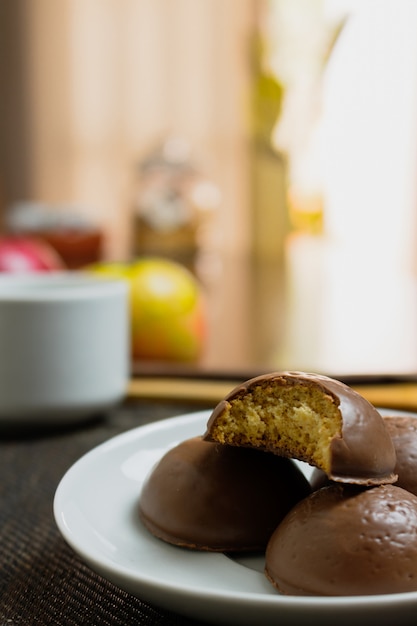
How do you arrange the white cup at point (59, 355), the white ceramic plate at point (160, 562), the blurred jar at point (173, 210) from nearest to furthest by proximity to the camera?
the white ceramic plate at point (160, 562), the white cup at point (59, 355), the blurred jar at point (173, 210)

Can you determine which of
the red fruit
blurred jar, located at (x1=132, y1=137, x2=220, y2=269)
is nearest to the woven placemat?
the red fruit

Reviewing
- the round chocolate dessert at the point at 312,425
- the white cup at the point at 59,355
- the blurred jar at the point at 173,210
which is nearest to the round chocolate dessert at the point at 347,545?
the round chocolate dessert at the point at 312,425

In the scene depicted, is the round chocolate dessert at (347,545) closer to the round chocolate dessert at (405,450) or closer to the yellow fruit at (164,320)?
the round chocolate dessert at (405,450)

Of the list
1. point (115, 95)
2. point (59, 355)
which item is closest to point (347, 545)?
point (59, 355)

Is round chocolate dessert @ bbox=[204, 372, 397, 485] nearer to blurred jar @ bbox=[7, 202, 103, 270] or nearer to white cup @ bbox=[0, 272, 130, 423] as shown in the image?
white cup @ bbox=[0, 272, 130, 423]

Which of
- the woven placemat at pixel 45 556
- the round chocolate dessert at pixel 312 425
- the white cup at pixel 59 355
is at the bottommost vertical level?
the woven placemat at pixel 45 556

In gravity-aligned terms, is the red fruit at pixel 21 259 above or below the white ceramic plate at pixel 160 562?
above
